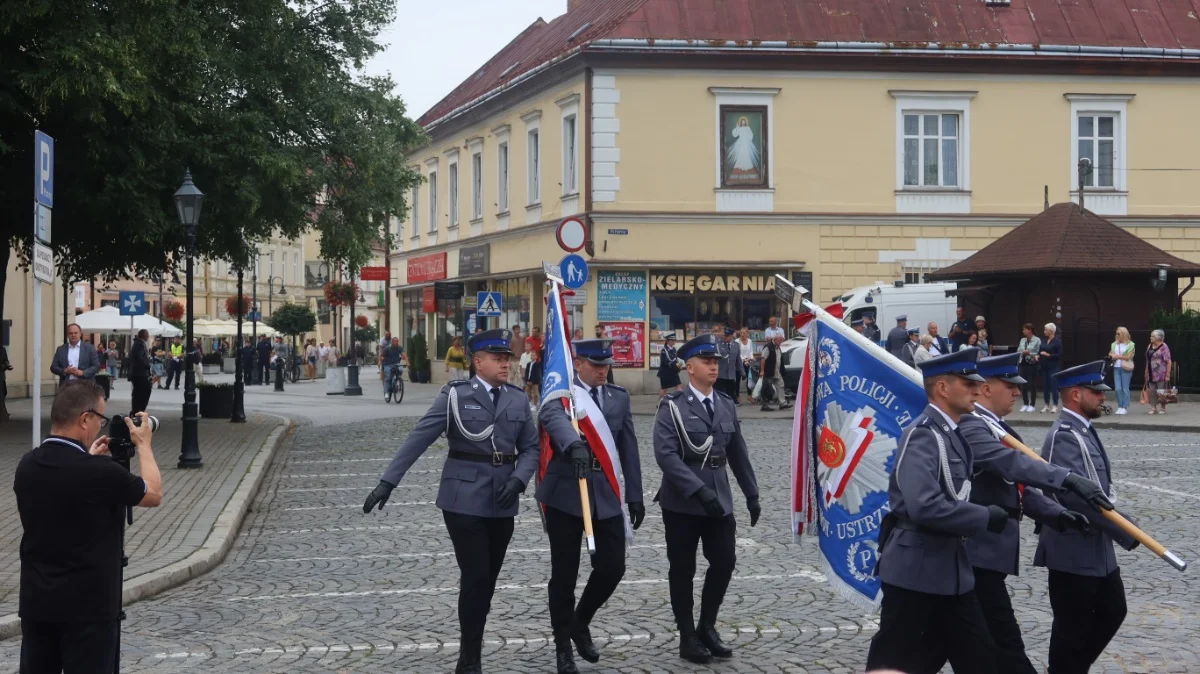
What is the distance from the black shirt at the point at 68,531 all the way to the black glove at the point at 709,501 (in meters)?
3.15

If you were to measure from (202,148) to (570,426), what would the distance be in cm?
1618

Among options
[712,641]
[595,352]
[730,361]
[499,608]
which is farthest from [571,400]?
[730,361]

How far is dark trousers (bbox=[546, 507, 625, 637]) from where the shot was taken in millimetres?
7917

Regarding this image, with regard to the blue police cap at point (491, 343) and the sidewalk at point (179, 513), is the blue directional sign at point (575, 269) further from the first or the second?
the blue police cap at point (491, 343)

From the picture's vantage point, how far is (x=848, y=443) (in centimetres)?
747

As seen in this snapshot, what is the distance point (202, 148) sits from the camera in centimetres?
2267

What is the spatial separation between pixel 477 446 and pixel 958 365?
2.76 meters

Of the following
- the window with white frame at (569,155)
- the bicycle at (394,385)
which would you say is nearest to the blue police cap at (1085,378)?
the window with white frame at (569,155)

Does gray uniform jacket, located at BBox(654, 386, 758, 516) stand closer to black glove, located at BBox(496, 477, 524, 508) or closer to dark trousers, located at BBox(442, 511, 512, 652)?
black glove, located at BBox(496, 477, 524, 508)

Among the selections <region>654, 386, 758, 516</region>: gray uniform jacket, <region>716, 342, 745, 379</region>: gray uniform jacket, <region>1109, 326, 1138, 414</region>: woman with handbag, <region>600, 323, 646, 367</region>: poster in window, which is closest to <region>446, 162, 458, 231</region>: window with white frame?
<region>600, 323, 646, 367</region>: poster in window

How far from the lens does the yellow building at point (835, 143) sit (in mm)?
34906

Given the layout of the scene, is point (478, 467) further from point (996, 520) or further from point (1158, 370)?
point (1158, 370)

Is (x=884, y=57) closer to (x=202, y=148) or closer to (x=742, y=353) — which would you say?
(x=742, y=353)

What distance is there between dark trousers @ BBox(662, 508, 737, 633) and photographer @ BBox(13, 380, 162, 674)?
3.21 m
